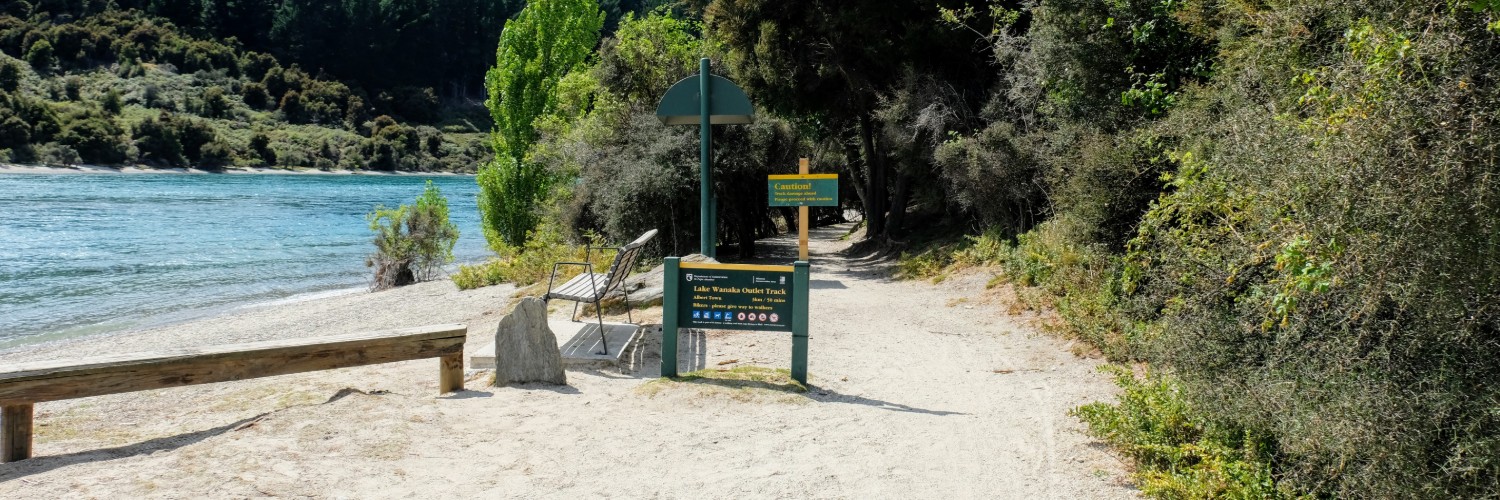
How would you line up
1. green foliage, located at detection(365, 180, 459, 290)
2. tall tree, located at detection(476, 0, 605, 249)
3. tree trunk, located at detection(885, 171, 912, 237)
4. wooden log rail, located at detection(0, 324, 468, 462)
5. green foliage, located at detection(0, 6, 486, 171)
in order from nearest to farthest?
wooden log rail, located at detection(0, 324, 468, 462) → tree trunk, located at detection(885, 171, 912, 237) → green foliage, located at detection(365, 180, 459, 290) → tall tree, located at detection(476, 0, 605, 249) → green foliage, located at detection(0, 6, 486, 171)

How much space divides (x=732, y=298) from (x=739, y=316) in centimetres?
15

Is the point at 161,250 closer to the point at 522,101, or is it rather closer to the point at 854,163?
the point at 522,101

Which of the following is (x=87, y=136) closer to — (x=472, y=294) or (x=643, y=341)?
(x=472, y=294)

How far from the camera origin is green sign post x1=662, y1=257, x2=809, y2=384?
7.09m

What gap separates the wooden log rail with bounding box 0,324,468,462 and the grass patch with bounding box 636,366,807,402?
157 centimetres

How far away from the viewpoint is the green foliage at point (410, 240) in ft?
71.2

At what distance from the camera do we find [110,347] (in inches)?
529

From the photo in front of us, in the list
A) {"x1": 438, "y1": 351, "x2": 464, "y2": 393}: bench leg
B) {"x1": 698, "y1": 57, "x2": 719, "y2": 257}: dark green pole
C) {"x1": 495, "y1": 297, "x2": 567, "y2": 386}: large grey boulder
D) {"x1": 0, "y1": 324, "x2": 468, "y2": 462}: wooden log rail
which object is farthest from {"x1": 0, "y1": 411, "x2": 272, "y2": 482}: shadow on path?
{"x1": 698, "y1": 57, "x2": 719, "y2": 257}: dark green pole

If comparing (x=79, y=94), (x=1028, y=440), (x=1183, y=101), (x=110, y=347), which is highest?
(x=79, y=94)

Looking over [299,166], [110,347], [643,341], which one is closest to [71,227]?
[110,347]

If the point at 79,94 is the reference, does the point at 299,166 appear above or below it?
below

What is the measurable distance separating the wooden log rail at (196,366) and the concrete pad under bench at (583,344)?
943mm

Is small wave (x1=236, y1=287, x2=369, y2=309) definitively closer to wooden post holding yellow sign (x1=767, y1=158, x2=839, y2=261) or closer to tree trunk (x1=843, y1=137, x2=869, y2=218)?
tree trunk (x1=843, y1=137, x2=869, y2=218)

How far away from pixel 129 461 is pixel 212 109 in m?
99.9
